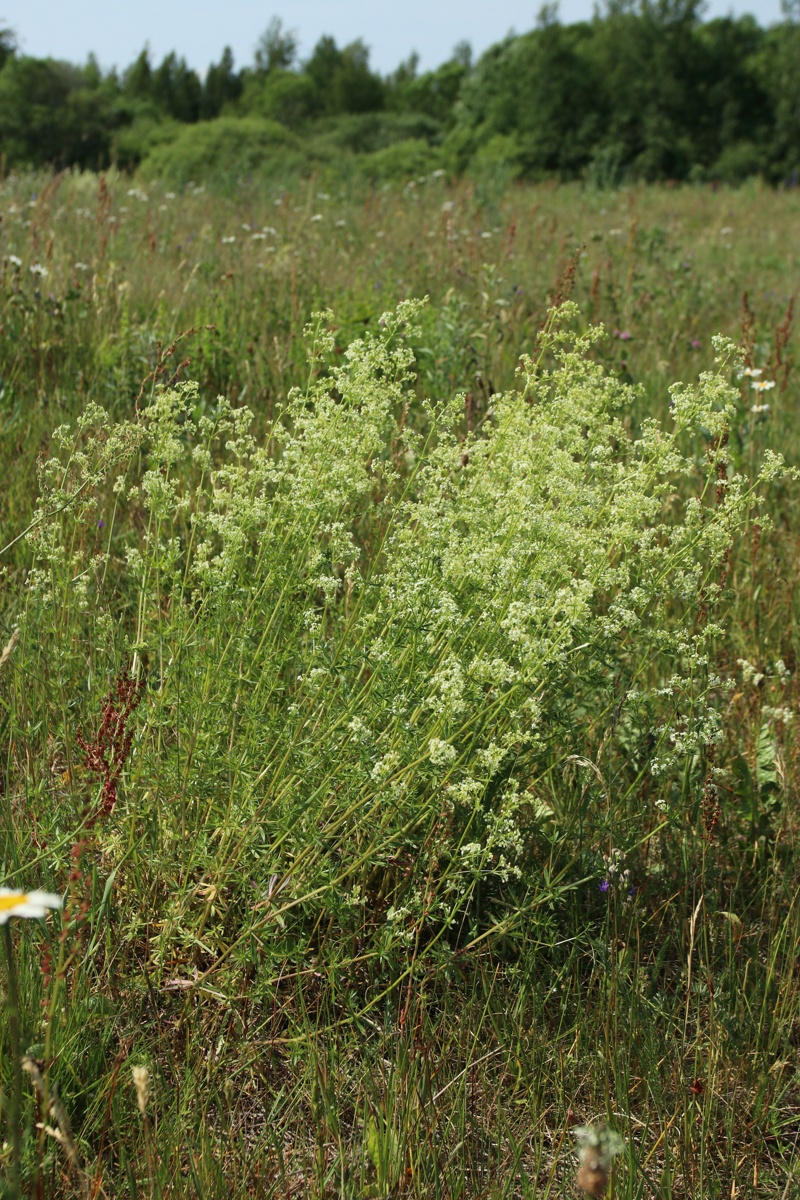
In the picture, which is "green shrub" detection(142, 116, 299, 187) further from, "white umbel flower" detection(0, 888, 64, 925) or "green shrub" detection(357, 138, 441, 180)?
"white umbel flower" detection(0, 888, 64, 925)

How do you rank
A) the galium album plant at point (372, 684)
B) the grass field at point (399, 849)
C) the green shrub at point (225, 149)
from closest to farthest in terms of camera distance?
the grass field at point (399, 849) → the galium album plant at point (372, 684) → the green shrub at point (225, 149)

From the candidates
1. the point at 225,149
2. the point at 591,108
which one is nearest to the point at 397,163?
the point at 225,149

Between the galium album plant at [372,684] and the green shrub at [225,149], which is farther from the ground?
the green shrub at [225,149]

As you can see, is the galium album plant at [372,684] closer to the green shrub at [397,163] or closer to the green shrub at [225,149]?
the green shrub at [225,149]

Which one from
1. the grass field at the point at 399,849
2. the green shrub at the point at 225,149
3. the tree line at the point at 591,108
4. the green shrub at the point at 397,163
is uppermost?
the tree line at the point at 591,108

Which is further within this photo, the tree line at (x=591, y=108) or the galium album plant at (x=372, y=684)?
the tree line at (x=591, y=108)

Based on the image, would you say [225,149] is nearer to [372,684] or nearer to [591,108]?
[591,108]

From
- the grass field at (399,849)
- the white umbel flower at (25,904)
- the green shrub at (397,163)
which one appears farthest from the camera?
the green shrub at (397,163)

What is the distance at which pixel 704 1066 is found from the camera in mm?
1968

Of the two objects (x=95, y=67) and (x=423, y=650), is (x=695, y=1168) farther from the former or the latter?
(x=95, y=67)

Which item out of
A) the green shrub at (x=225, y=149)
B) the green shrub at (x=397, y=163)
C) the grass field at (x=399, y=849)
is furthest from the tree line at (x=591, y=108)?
the grass field at (x=399, y=849)

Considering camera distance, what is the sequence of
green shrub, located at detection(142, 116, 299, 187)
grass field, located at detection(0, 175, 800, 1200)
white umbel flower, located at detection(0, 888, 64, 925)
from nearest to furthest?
1. white umbel flower, located at detection(0, 888, 64, 925)
2. grass field, located at detection(0, 175, 800, 1200)
3. green shrub, located at detection(142, 116, 299, 187)

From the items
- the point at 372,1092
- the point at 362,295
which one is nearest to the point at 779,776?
the point at 372,1092

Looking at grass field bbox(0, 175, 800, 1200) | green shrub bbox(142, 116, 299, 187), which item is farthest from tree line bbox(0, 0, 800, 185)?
grass field bbox(0, 175, 800, 1200)
